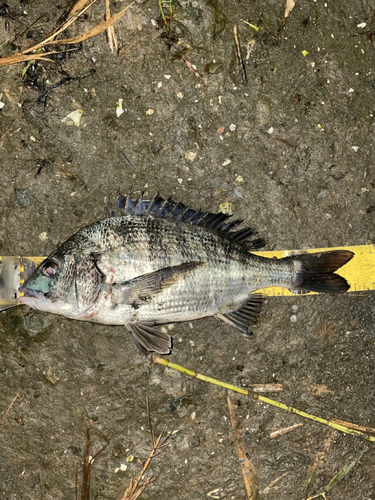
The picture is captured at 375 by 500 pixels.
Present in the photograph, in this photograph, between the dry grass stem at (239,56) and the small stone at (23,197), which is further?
the dry grass stem at (239,56)

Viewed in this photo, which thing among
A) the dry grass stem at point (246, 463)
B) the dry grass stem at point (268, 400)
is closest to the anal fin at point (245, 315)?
the dry grass stem at point (268, 400)

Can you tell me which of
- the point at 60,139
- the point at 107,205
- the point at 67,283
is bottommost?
the point at 67,283

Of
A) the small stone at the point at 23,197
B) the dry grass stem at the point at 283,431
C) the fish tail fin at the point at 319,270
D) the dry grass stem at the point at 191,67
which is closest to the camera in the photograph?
the fish tail fin at the point at 319,270

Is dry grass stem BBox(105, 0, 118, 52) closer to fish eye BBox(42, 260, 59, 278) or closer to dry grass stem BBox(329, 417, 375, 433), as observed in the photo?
fish eye BBox(42, 260, 59, 278)

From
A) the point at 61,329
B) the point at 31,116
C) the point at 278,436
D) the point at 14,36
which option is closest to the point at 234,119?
the point at 31,116

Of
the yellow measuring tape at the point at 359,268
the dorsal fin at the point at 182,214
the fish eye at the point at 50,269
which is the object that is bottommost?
the yellow measuring tape at the point at 359,268

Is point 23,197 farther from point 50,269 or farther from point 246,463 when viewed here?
point 246,463

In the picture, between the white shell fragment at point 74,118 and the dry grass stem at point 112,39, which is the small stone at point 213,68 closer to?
the dry grass stem at point 112,39

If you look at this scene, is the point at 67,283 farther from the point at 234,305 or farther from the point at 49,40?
the point at 49,40

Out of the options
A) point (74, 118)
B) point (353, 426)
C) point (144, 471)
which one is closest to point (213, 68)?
point (74, 118)
